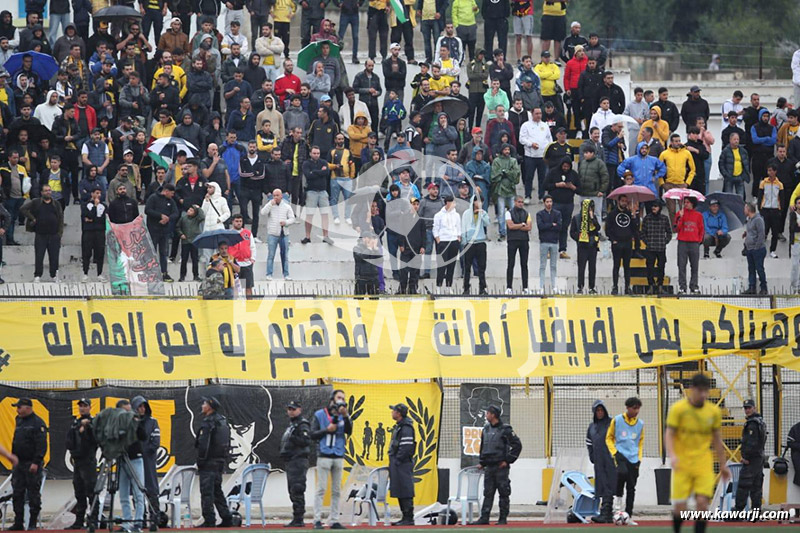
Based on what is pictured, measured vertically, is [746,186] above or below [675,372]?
above

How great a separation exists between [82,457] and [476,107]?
14.2 meters

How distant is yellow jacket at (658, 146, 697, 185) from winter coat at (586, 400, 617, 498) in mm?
9029

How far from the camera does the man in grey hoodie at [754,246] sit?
2434 centimetres

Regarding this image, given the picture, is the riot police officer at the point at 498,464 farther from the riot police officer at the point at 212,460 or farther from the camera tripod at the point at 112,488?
the camera tripod at the point at 112,488

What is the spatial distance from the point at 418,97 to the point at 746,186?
24.6 feet

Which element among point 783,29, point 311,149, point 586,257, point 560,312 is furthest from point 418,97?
point 783,29

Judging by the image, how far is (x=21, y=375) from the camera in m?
20.1

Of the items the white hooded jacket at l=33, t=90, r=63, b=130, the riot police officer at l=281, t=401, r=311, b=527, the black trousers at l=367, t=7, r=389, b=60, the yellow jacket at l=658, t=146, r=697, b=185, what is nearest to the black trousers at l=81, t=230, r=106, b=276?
the white hooded jacket at l=33, t=90, r=63, b=130

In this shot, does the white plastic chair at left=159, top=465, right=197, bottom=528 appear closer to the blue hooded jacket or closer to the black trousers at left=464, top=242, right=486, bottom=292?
the black trousers at left=464, top=242, right=486, bottom=292

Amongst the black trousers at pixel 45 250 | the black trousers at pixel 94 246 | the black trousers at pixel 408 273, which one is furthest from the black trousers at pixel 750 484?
the black trousers at pixel 45 250

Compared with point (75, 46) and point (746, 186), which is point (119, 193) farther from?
point (746, 186)

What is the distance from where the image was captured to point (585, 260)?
80.4ft

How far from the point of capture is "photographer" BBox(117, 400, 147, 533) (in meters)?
17.8

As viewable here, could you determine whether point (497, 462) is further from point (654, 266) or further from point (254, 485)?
point (654, 266)
